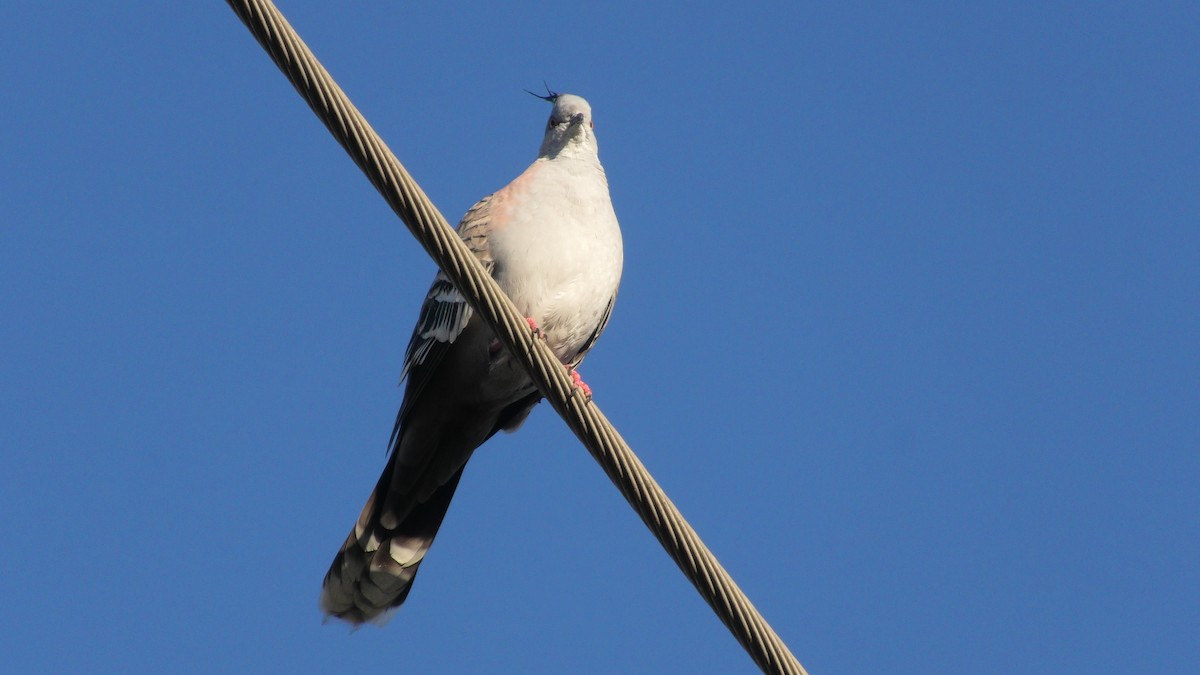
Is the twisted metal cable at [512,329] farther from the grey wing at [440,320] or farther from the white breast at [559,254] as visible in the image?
the grey wing at [440,320]

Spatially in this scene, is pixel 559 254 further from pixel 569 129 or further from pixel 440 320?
pixel 569 129

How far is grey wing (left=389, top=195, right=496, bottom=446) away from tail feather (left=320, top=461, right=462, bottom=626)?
1.28 ft

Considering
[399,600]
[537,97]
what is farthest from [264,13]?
[537,97]

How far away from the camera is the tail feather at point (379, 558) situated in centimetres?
684

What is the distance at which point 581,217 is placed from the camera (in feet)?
22.2

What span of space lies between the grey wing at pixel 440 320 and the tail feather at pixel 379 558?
391mm

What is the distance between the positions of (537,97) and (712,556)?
491cm

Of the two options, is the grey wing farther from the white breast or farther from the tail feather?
the tail feather

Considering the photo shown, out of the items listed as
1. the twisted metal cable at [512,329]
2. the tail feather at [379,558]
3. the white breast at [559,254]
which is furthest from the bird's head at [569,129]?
the twisted metal cable at [512,329]

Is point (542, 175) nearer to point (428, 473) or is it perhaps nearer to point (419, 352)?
point (419, 352)

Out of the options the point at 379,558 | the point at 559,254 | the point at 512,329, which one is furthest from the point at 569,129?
the point at 512,329

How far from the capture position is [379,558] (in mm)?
6859

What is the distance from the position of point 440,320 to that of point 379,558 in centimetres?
125

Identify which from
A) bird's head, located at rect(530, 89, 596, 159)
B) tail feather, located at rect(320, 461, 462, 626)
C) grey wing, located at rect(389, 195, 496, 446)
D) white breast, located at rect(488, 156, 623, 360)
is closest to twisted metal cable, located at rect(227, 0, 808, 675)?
white breast, located at rect(488, 156, 623, 360)
